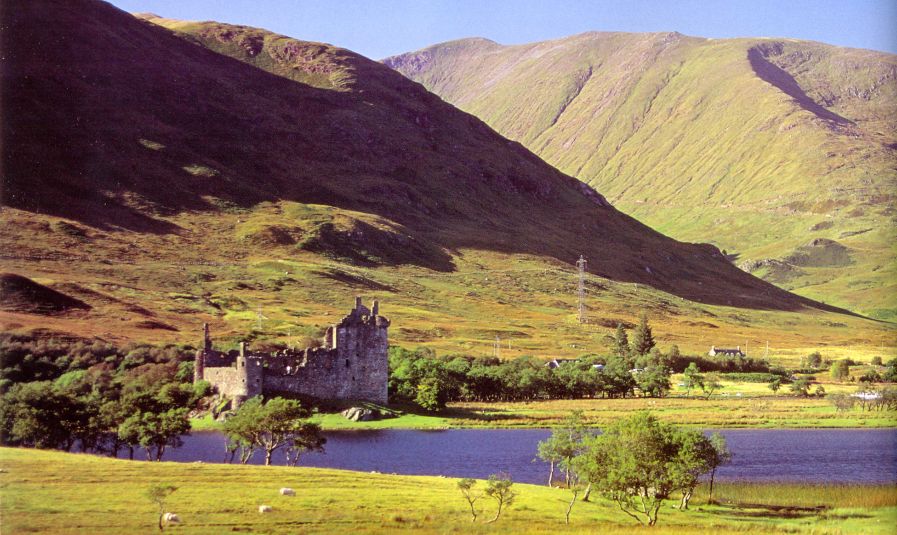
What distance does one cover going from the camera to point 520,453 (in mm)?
90938

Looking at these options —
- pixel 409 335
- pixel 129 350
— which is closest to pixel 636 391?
pixel 409 335

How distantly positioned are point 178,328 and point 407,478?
391 feet

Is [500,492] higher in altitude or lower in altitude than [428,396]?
lower

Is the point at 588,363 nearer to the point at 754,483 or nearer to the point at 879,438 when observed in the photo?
the point at 879,438

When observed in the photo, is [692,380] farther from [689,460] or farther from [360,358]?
[689,460]

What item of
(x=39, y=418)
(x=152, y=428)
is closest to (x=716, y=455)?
(x=152, y=428)

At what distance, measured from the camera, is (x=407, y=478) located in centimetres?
6994

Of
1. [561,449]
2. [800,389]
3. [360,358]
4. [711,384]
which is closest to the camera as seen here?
[561,449]

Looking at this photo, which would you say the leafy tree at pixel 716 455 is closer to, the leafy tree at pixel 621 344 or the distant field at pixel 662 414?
the distant field at pixel 662 414

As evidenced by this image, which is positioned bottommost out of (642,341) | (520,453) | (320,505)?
(320,505)

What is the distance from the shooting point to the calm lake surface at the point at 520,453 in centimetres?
8150

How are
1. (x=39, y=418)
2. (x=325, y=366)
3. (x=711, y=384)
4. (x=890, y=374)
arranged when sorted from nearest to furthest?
(x=39, y=418) < (x=325, y=366) < (x=711, y=384) < (x=890, y=374)

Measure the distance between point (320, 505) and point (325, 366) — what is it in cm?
6177

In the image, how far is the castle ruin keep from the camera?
368ft
